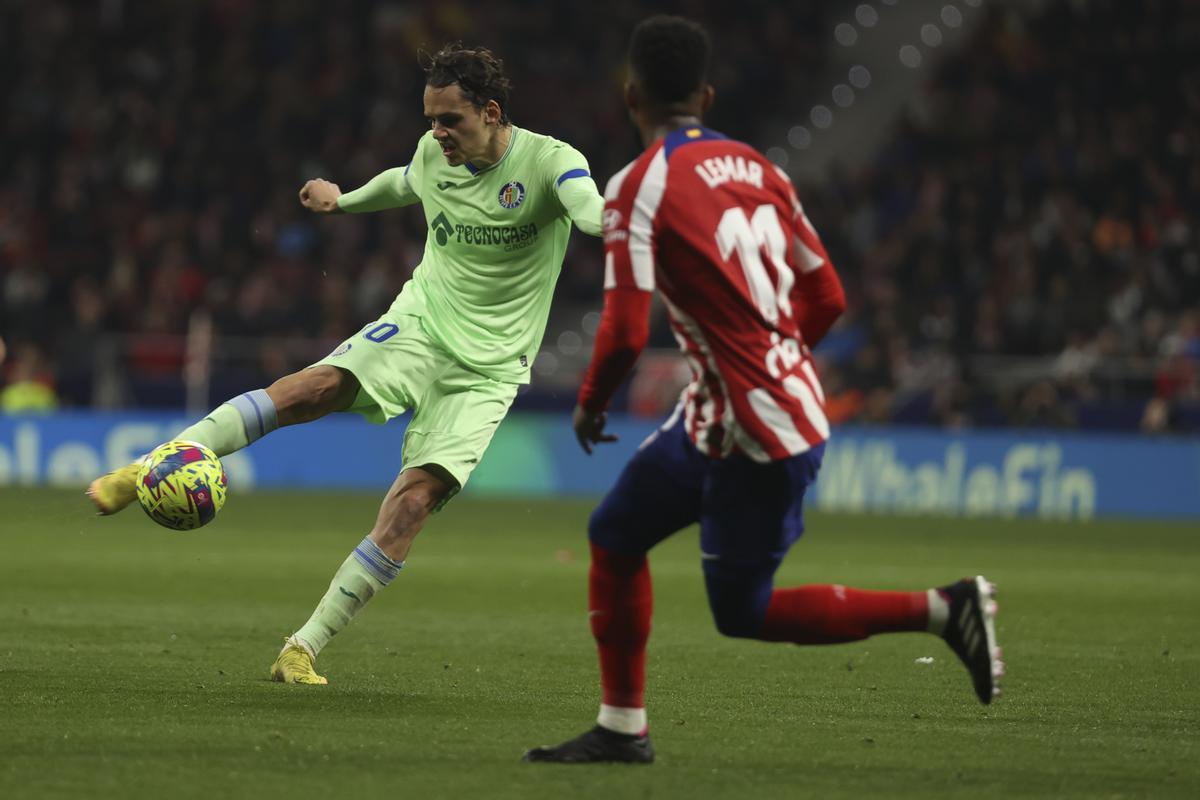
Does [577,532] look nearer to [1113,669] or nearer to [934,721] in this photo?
[1113,669]

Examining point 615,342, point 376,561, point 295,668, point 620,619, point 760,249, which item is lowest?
point 295,668

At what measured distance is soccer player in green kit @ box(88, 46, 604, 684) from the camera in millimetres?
6996

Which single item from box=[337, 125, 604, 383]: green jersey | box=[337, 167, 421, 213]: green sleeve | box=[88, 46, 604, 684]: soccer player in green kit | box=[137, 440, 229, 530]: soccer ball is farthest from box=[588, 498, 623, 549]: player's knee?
box=[337, 167, 421, 213]: green sleeve

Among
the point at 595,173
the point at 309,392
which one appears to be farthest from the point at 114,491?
the point at 595,173

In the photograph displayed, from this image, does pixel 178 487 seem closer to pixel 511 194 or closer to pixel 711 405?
pixel 511 194

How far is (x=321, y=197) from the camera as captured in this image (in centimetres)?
764

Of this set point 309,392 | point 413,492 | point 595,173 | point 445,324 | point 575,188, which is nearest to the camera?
point 575,188

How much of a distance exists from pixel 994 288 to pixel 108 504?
55.7 feet

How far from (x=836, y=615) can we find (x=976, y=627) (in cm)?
39

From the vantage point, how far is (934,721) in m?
6.20

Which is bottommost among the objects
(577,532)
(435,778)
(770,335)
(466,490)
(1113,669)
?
(466,490)

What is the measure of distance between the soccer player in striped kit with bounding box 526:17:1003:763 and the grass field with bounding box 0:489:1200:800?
38 cm

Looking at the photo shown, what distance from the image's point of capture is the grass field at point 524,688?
4.94 meters

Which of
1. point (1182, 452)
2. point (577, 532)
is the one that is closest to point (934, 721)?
point (577, 532)
